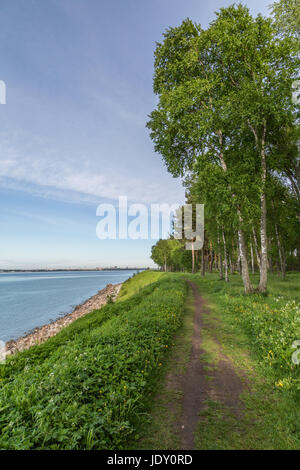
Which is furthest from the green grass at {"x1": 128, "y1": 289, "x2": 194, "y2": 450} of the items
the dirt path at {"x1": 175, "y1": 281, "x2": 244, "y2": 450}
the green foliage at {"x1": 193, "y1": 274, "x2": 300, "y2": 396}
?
the green foliage at {"x1": 193, "y1": 274, "x2": 300, "y2": 396}

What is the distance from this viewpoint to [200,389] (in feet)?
17.5

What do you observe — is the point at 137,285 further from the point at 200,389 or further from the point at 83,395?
the point at 83,395

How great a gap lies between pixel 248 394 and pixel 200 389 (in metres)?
1.12

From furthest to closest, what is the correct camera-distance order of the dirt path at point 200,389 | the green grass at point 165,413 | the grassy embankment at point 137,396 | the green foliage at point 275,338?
the green foliage at point 275,338 < the dirt path at point 200,389 < the green grass at point 165,413 < the grassy embankment at point 137,396

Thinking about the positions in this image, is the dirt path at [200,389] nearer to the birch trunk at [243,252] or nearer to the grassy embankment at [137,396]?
the grassy embankment at [137,396]

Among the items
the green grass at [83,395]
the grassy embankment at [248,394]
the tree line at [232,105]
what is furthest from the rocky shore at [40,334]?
the tree line at [232,105]

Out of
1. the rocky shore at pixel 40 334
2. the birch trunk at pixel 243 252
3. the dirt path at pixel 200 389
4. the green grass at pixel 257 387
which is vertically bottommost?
the rocky shore at pixel 40 334

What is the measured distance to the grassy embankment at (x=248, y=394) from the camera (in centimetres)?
379

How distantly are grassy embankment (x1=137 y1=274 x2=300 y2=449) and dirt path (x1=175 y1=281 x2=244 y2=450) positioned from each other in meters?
0.07

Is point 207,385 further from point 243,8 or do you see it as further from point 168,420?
point 243,8

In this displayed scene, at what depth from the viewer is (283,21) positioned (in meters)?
14.4

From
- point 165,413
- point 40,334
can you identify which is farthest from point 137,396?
point 40,334

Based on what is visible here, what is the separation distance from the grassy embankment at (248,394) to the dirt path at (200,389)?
0.07 meters

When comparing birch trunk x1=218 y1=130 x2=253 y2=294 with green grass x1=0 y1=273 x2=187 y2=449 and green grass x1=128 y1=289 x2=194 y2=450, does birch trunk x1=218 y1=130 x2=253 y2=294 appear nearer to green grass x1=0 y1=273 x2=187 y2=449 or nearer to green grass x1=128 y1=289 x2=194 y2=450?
green grass x1=128 y1=289 x2=194 y2=450
